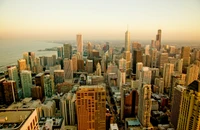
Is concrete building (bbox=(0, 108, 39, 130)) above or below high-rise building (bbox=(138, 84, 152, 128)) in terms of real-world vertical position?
above

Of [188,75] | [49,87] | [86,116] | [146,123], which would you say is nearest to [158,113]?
[146,123]

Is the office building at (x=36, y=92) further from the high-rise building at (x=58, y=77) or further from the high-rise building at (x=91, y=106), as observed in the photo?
the high-rise building at (x=91, y=106)

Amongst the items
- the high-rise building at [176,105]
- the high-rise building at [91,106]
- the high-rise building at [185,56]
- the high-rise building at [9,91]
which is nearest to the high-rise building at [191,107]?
the high-rise building at [176,105]

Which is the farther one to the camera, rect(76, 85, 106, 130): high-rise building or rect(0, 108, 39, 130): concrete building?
rect(76, 85, 106, 130): high-rise building

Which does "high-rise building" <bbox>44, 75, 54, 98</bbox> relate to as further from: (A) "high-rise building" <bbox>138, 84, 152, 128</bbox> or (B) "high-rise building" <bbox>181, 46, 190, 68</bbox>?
(B) "high-rise building" <bbox>181, 46, 190, 68</bbox>

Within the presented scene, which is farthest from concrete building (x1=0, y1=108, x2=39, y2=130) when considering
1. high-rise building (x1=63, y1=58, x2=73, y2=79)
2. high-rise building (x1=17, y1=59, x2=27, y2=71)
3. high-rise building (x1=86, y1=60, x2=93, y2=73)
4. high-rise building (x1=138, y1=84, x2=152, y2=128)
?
high-rise building (x1=86, y1=60, x2=93, y2=73)

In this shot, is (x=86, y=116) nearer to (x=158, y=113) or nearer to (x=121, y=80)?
(x=158, y=113)

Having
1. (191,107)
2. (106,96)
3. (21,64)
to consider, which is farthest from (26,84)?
(191,107)

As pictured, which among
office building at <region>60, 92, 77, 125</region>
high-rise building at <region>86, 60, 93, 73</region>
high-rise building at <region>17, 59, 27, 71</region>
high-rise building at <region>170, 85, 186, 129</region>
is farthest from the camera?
high-rise building at <region>86, 60, 93, 73</region>
